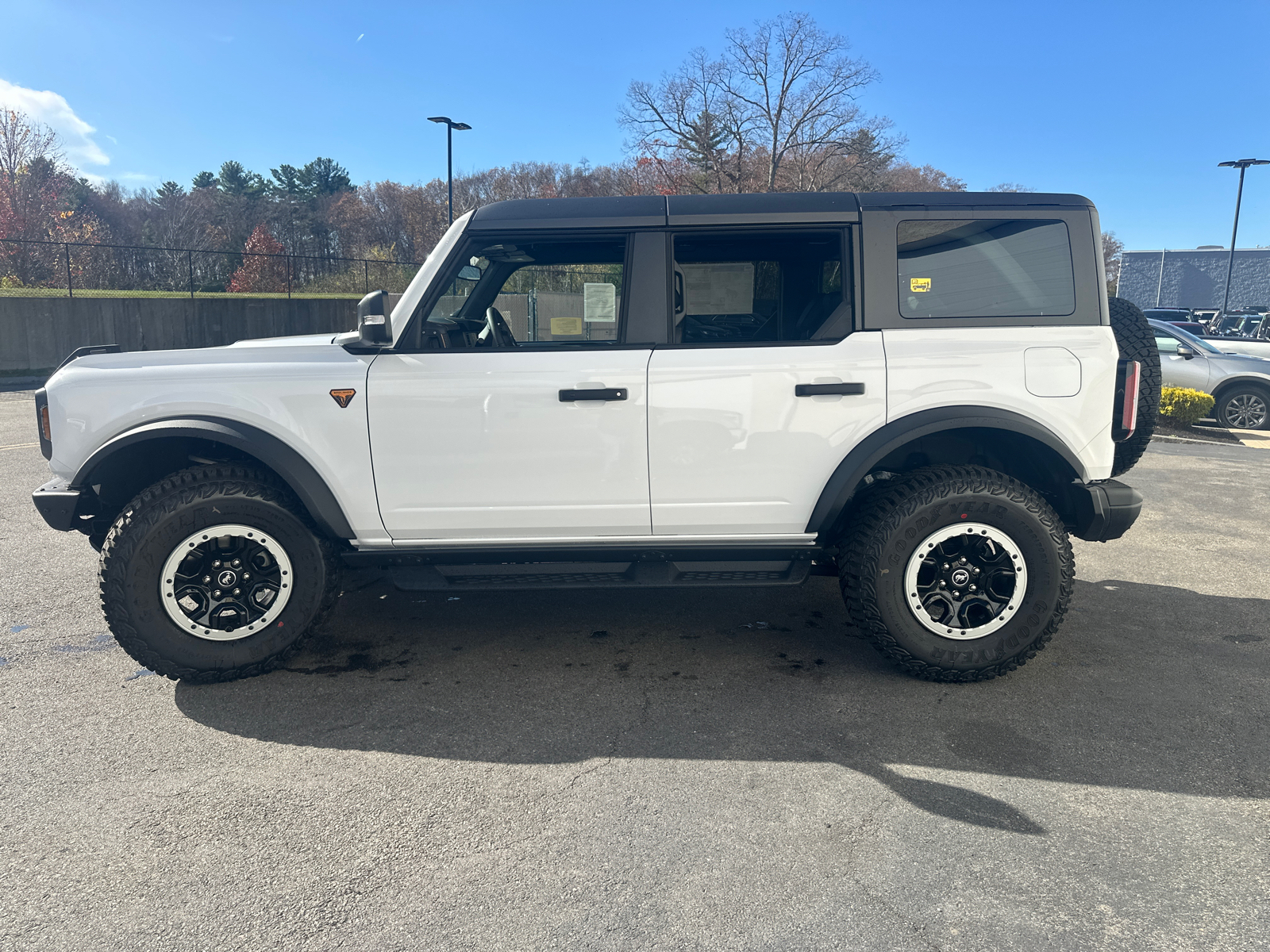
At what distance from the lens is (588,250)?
155 inches

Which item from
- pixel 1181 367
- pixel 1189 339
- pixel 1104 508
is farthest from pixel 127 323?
pixel 1104 508

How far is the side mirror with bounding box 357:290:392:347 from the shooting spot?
364 centimetres

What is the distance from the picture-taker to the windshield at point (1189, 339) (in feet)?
43.5

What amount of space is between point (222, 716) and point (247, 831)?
92 centimetres

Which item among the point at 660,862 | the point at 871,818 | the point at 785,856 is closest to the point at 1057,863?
the point at 871,818

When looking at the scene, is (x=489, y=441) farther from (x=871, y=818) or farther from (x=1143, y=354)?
(x=1143, y=354)

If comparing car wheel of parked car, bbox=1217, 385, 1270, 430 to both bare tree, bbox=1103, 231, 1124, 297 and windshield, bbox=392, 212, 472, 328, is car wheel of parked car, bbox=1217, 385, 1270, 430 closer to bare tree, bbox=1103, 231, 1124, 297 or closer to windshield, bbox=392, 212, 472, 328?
windshield, bbox=392, 212, 472, 328

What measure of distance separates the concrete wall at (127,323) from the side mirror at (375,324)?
14.4m

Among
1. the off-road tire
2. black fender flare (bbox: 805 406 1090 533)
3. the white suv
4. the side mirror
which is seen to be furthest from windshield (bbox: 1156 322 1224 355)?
the side mirror

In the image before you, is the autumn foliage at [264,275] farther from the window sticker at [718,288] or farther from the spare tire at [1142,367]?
the spare tire at [1142,367]

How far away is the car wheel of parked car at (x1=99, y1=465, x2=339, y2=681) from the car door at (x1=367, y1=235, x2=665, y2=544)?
0.43 meters

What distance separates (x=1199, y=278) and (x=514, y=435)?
238ft

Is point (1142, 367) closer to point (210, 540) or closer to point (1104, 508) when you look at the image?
point (1104, 508)

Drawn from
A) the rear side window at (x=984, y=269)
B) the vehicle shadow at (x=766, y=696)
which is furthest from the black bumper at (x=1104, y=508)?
the rear side window at (x=984, y=269)
